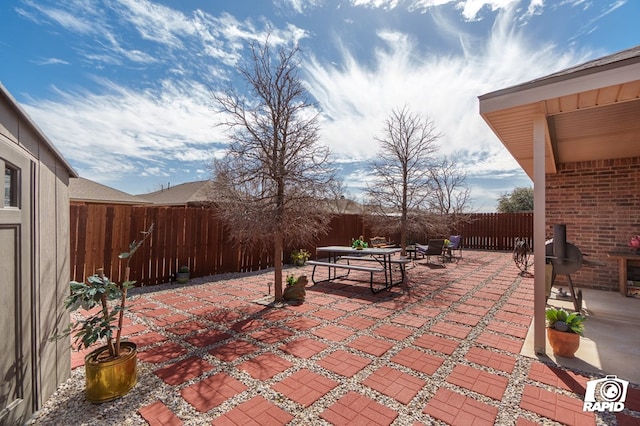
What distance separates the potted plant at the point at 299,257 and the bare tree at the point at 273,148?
4.82 meters

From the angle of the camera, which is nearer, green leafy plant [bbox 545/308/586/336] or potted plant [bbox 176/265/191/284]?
green leafy plant [bbox 545/308/586/336]

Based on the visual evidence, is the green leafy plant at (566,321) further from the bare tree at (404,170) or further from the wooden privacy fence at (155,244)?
the wooden privacy fence at (155,244)

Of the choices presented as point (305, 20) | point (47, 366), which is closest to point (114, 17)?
point (305, 20)

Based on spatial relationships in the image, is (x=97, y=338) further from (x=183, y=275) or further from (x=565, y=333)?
(x=183, y=275)

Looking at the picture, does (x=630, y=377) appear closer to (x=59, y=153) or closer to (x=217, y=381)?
(x=217, y=381)

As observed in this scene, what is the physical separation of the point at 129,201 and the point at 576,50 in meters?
18.7

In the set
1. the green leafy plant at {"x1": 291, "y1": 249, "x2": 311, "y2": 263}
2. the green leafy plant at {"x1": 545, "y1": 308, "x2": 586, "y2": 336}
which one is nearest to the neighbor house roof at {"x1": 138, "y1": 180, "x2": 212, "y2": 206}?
A: the green leafy plant at {"x1": 291, "y1": 249, "x2": 311, "y2": 263}

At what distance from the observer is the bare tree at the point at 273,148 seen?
4883mm

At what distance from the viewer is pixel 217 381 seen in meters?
2.61

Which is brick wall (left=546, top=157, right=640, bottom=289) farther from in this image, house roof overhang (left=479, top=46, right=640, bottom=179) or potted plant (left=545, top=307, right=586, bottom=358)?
potted plant (left=545, top=307, right=586, bottom=358)

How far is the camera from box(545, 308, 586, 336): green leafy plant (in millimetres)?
3091

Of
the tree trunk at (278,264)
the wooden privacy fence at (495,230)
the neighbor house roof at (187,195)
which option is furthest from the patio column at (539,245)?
the neighbor house roof at (187,195)

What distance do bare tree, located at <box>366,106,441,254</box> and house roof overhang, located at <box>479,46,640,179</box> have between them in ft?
13.1

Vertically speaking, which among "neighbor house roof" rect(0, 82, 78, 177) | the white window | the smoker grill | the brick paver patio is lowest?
the brick paver patio
